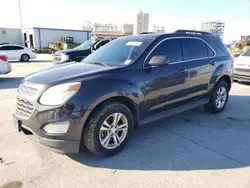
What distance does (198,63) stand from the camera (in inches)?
173

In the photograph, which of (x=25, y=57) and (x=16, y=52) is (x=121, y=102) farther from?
(x=25, y=57)

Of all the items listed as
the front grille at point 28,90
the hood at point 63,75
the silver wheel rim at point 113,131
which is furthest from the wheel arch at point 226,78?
the front grille at point 28,90

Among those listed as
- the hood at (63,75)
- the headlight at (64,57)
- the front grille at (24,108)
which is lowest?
the front grille at (24,108)

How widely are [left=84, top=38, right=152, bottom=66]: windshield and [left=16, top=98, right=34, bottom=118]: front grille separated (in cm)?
138

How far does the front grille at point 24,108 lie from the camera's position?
2863 mm

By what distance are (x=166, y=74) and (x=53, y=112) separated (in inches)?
77.9

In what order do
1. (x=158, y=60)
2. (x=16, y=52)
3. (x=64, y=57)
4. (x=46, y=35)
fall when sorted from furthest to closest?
1. (x=46, y=35)
2. (x=16, y=52)
3. (x=64, y=57)
4. (x=158, y=60)

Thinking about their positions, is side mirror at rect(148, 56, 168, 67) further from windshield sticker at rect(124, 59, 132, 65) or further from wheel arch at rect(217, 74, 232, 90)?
wheel arch at rect(217, 74, 232, 90)

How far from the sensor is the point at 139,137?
3916 millimetres

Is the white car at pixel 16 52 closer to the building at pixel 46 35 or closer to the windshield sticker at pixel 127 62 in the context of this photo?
the windshield sticker at pixel 127 62

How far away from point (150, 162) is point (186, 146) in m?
0.81

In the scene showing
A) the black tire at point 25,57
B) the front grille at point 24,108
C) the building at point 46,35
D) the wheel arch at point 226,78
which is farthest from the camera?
the building at point 46,35

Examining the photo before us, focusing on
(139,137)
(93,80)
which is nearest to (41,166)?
(93,80)

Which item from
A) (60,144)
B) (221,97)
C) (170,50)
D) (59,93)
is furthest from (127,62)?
(221,97)
